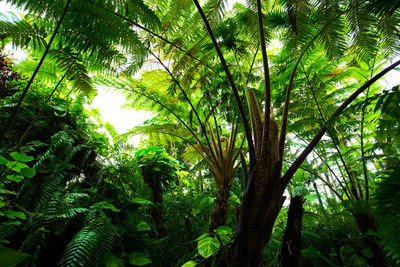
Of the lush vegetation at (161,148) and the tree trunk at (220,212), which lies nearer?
the lush vegetation at (161,148)

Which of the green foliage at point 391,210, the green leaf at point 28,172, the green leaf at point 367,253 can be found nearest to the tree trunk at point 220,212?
the green leaf at point 367,253

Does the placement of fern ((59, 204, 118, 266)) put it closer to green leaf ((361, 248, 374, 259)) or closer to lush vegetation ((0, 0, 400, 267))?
lush vegetation ((0, 0, 400, 267))

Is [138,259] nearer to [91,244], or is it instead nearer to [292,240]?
[91,244]

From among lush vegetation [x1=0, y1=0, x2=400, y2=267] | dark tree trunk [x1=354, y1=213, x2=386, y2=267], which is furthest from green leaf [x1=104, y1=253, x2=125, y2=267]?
dark tree trunk [x1=354, y1=213, x2=386, y2=267]

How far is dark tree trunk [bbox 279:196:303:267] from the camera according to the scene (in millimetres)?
992

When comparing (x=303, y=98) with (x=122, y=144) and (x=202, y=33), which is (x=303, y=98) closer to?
(x=202, y=33)

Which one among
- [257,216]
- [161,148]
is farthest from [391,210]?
[161,148]

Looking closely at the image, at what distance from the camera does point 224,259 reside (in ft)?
3.62

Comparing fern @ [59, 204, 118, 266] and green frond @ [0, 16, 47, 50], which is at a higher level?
green frond @ [0, 16, 47, 50]

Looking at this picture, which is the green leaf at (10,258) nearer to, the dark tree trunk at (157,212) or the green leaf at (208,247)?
the green leaf at (208,247)

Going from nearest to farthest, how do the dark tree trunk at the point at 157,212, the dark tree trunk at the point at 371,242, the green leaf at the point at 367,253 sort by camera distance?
the green leaf at the point at 367,253 → the dark tree trunk at the point at 371,242 → the dark tree trunk at the point at 157,212

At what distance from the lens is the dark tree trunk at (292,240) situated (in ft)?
3.25

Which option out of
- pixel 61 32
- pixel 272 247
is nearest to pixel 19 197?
pixel 61 32

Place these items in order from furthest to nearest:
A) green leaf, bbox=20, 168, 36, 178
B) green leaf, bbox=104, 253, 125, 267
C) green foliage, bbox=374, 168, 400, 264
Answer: green leaf, bbox=104, 253, 125, 267 → green leaf, bbox=20, 168, 36, 178 → green foliage, bbox=374, 168, 400, 264
